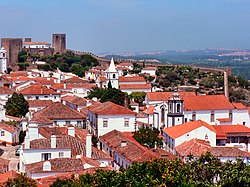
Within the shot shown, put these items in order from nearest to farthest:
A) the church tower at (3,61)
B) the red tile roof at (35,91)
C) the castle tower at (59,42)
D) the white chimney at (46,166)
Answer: the white chimney at (46,166) → the red tile roof at (35,91) → the church tower at (3,61) → the castle tower at (59,42)

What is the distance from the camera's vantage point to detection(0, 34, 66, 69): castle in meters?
91.4

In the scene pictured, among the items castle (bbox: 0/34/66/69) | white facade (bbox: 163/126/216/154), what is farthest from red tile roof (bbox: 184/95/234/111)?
castle (bbox: 0/34/66/69)

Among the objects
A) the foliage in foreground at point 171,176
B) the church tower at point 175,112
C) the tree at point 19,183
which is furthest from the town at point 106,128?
the foliage in foreground at point 171,176

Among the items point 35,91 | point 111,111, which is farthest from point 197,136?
point 35,91

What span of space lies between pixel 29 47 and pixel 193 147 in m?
70.0

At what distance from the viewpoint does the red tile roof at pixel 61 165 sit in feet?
82.3

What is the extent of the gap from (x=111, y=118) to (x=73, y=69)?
4754cm

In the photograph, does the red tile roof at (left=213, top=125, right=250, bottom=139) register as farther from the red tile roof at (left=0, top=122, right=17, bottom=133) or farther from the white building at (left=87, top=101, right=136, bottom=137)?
the red tile roof at (left=0, top=122, right=17, bottom=133)

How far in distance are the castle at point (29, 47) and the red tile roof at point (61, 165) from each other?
198 ft

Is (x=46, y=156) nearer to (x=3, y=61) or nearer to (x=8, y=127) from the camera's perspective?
(x=8, y=127)

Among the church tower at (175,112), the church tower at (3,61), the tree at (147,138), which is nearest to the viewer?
the tree at (147,138)

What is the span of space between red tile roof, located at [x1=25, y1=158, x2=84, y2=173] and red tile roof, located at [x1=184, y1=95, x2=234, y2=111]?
2024 centimetres

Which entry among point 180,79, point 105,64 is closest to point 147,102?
point 180,79

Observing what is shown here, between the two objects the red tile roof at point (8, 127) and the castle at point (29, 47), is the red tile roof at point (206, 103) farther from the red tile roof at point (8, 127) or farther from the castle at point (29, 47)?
the castle at point (29, 47)
